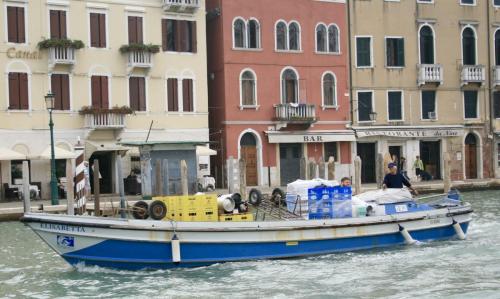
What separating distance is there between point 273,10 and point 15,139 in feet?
36.9

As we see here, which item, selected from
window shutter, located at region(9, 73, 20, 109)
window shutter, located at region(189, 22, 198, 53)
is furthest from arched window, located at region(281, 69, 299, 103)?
window shutter, located at region(9, 73, 20, 109)

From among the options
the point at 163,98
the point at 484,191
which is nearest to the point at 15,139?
the point at 163,98

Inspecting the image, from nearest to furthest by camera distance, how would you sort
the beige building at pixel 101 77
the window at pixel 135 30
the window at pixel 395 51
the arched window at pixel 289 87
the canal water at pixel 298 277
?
the canal water at pixel 298 277 < the beige building at pixel 101 77 < the window at pixel 135 30 < the arched window at pixel 289 87 < the window at pixel 395 51

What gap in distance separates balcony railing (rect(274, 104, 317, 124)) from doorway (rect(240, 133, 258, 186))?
1321 millimetres

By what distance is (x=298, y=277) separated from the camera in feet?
43.6

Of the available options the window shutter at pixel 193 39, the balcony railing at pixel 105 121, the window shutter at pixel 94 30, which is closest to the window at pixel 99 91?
the balcony railing at pixel 105 121

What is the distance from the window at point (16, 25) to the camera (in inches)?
1070

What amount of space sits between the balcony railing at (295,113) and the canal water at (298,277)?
16009mm

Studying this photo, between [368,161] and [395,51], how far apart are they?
187 inches

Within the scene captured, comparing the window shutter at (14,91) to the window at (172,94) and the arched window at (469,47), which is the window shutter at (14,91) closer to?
the window at (172,94)

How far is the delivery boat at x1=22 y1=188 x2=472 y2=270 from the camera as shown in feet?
45.1

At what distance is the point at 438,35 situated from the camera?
35594 millimetres

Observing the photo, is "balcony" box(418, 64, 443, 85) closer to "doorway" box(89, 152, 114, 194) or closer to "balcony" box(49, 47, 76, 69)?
"doorway" box(89, 152, 114, 194)

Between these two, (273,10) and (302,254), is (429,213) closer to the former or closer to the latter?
(302,254)
